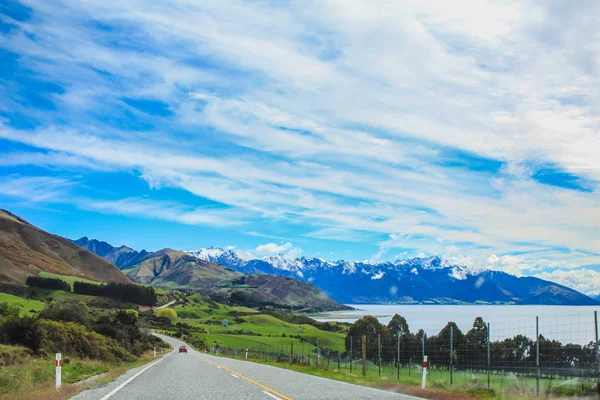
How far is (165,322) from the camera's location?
182125 mm

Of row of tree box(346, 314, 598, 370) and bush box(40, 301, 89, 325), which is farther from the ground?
bush box(40, 301, 89, 325)

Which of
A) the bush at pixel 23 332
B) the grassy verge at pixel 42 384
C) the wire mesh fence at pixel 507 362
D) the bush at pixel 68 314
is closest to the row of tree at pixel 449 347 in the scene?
the wire mesh fence at pixel 507 362

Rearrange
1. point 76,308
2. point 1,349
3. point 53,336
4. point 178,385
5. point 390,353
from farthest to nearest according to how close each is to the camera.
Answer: point 390,353 → point 76,308 → point 53,336 → point 1,349 → point 178,385

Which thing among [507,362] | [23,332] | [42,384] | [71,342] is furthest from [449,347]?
[42,384]

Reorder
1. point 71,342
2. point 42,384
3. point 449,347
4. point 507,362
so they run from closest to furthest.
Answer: point 42,384, point 507,362, point 71,342, point 449,347

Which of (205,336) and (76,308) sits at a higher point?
(76,308)

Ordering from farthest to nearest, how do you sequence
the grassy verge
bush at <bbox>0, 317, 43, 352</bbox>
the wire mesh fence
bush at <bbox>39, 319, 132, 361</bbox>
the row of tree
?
the row of tree
bush at <bbox>39, 319, 132, 361</bbox>
bush at <bbox>0, 317, 43, 352</bbox>
the wire mesh fence
the grassy verge

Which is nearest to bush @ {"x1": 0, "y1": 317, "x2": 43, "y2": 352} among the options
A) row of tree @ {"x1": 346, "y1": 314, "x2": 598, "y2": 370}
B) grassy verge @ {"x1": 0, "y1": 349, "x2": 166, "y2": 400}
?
grassy verge @ {"x1": 0, "y1": 349, "x2": 166, "y2": 400}

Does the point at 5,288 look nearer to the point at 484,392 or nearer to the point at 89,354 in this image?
the point at 89,354

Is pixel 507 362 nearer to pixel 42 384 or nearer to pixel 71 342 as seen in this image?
pixel 42 384

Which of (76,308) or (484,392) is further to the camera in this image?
(76,308)

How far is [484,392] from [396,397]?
4.27 metres

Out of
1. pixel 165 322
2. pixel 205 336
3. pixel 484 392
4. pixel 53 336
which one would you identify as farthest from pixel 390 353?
pixel 165 322

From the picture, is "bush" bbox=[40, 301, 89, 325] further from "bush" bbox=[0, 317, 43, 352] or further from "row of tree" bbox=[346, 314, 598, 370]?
"row of tree" bbox=[346, 314, 598, 370]
